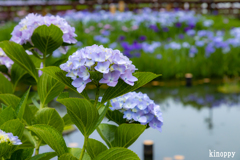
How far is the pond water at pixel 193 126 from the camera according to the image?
2645 millimetres

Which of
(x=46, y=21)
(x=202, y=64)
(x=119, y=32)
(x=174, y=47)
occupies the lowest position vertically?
(x=46, y=21)

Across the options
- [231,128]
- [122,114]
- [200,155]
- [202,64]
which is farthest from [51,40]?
[202,64]

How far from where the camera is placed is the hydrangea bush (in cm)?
111

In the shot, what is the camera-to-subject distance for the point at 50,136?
3.76 feet

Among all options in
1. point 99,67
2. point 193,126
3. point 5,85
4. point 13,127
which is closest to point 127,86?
point 99,67

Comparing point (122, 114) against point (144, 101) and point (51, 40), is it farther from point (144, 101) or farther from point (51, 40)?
point (51, 40)

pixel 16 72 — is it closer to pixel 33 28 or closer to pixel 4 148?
pixel 33 28

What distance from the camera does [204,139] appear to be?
2838mm

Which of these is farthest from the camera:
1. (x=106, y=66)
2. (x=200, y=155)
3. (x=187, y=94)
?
(x=187, y=94)

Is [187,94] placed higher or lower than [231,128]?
higher

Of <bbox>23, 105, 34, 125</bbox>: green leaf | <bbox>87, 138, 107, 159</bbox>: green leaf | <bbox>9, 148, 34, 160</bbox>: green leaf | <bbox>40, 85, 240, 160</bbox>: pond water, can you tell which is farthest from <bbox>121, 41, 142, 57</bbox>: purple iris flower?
<bbox>9, 148, 34, 160</bbox>: green leaf

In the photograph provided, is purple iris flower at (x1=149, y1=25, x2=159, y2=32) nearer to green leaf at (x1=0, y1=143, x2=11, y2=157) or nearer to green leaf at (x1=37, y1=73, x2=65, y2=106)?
green leaf at (x1=37, y1=73, x2=65, y2=106)

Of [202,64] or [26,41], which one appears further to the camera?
[202,64]

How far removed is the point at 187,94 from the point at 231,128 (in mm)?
1286
